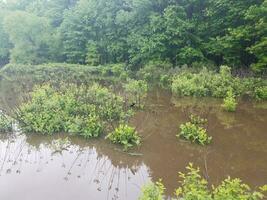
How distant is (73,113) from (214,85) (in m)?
7.38

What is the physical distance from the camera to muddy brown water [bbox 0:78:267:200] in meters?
7.61

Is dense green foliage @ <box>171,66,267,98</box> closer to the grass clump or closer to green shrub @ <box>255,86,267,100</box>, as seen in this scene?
green shrub @ <box>255,86,267,100</box>

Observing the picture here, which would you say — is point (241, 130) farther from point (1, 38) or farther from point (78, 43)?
point (1, 38)

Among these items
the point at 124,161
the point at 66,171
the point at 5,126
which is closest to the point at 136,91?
the point at 5,126

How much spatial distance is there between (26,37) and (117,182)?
25.9 m

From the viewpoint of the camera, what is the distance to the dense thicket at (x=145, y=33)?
69.3 ft

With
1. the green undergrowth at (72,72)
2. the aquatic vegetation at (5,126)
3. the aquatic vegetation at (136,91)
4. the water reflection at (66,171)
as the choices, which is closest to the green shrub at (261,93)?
the aquatic vegetation at (136,91)

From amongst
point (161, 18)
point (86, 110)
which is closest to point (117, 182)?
point (86, 110)

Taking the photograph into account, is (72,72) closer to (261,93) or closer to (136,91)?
(136,91)

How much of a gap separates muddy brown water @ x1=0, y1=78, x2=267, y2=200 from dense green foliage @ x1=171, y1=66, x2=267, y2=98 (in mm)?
3278

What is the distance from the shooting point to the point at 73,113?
11828 millimetres

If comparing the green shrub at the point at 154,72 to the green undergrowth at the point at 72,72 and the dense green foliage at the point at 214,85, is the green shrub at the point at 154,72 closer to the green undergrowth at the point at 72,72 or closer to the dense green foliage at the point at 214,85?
the green undergrowth at the point at 72,72

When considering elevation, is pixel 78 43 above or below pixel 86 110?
above

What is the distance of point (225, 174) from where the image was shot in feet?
26.1
